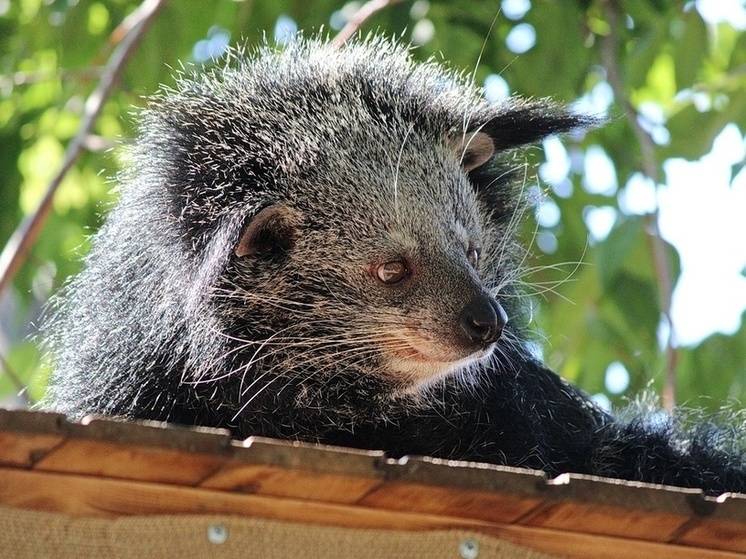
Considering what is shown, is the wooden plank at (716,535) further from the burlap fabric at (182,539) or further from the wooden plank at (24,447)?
the wooden plank at (24,447)

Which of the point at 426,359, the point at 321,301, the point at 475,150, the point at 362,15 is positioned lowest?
the point at 426,359

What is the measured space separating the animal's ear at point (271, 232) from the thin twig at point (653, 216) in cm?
170

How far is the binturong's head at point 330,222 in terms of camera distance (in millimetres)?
2889

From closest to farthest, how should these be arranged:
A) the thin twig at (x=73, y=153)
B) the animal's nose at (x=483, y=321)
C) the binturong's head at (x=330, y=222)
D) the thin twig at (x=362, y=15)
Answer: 1. the animal's nose at (x=483, y=321)
2. the binturong's head at (x=330, y=222)
3. the thin twig at (x=73, y=153)
4. the thin twig at (x=362, y=15)

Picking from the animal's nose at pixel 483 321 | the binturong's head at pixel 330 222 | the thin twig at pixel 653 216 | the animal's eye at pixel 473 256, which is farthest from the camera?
the thin twig at pixel 653 216

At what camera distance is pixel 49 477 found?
193 centimetres

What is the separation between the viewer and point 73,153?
168 inches

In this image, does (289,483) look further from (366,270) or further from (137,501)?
(366,270)

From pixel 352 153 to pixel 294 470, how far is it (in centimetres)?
138

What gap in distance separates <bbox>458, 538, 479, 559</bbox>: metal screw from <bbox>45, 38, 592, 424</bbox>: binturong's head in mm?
839

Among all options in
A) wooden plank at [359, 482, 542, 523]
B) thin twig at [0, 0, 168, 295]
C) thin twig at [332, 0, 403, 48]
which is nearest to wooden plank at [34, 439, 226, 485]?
wooden plank at [359, 482, 542, 523]

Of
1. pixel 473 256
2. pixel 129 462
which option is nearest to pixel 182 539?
pixel 129 462

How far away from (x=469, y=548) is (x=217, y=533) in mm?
435

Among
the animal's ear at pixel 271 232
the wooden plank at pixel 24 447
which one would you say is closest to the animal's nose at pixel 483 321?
the animal's ear at pixel 271 232
